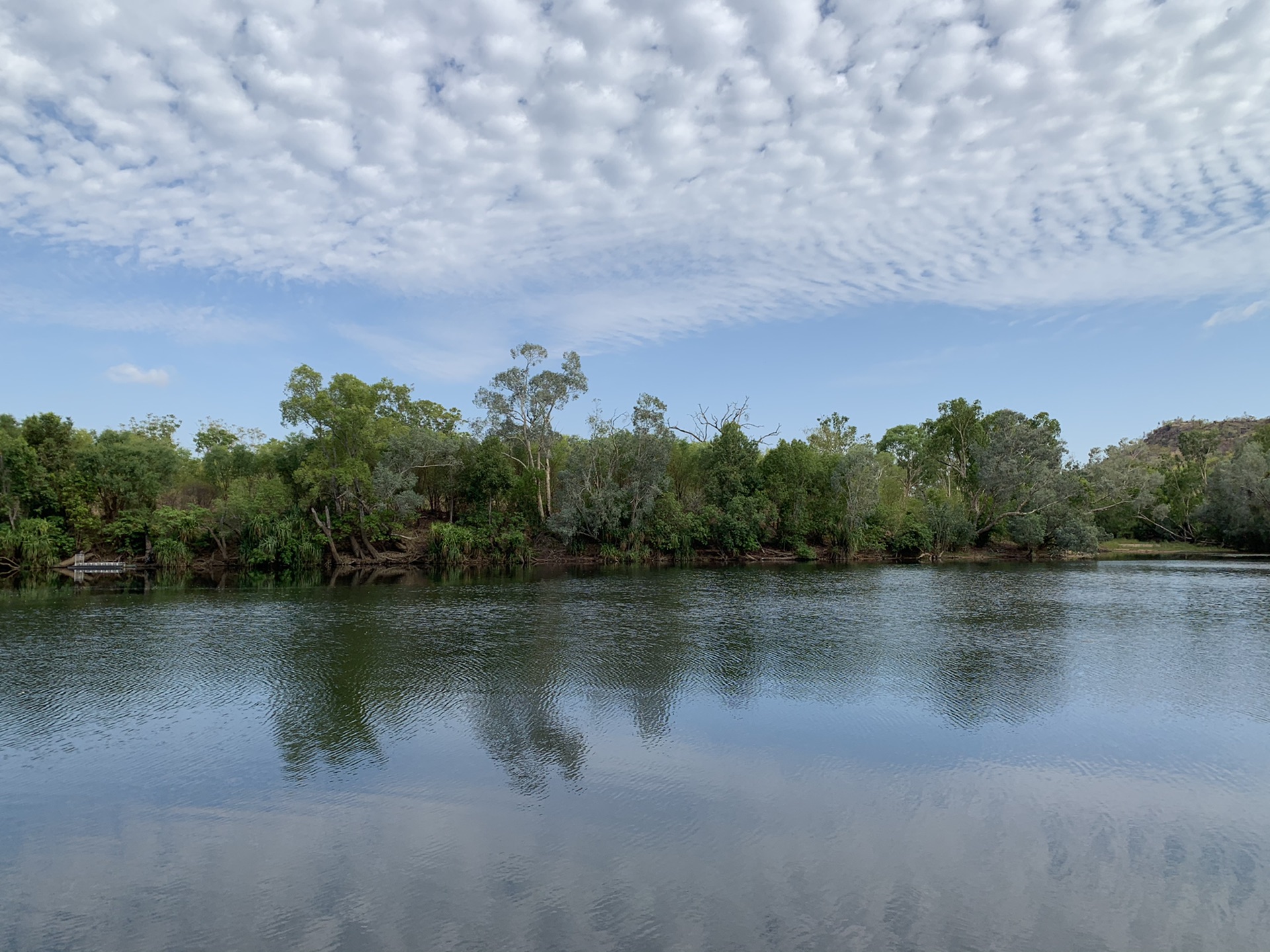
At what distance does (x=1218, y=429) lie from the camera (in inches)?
3627

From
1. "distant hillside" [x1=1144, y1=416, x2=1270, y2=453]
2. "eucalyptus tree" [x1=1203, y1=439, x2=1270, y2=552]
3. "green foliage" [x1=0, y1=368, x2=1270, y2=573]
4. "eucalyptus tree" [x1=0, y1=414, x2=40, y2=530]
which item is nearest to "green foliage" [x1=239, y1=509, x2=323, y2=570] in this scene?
"green foliage" [x1=0, y1=368, x2=1270, y2=573]

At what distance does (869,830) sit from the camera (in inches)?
301

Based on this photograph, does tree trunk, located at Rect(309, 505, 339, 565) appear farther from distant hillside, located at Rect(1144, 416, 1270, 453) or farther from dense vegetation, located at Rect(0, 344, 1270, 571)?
distant hillside, located at Rect(1144, 416, 1270, 453)

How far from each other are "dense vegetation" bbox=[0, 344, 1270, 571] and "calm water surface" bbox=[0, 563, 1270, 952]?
2492cm

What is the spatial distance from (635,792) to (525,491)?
42.0 meters

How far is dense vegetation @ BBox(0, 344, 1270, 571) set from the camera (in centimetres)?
4109

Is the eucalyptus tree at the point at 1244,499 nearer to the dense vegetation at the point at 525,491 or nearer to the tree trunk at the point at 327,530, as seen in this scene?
the dense vegetation at the point at 525,491

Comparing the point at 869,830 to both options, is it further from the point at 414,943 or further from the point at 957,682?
the point at 957,682

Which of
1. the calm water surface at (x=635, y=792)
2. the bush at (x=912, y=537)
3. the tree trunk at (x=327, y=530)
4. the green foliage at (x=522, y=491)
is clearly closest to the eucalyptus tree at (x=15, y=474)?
the green foliage at (x=522, y=491)

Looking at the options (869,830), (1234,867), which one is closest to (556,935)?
(869,830)

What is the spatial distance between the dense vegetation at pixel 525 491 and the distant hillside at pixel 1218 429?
53.8 m

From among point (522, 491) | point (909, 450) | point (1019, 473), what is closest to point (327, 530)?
point (522, 491)

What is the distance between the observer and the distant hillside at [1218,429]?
336 ft

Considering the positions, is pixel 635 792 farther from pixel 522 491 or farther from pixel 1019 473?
pixel 1019 473
